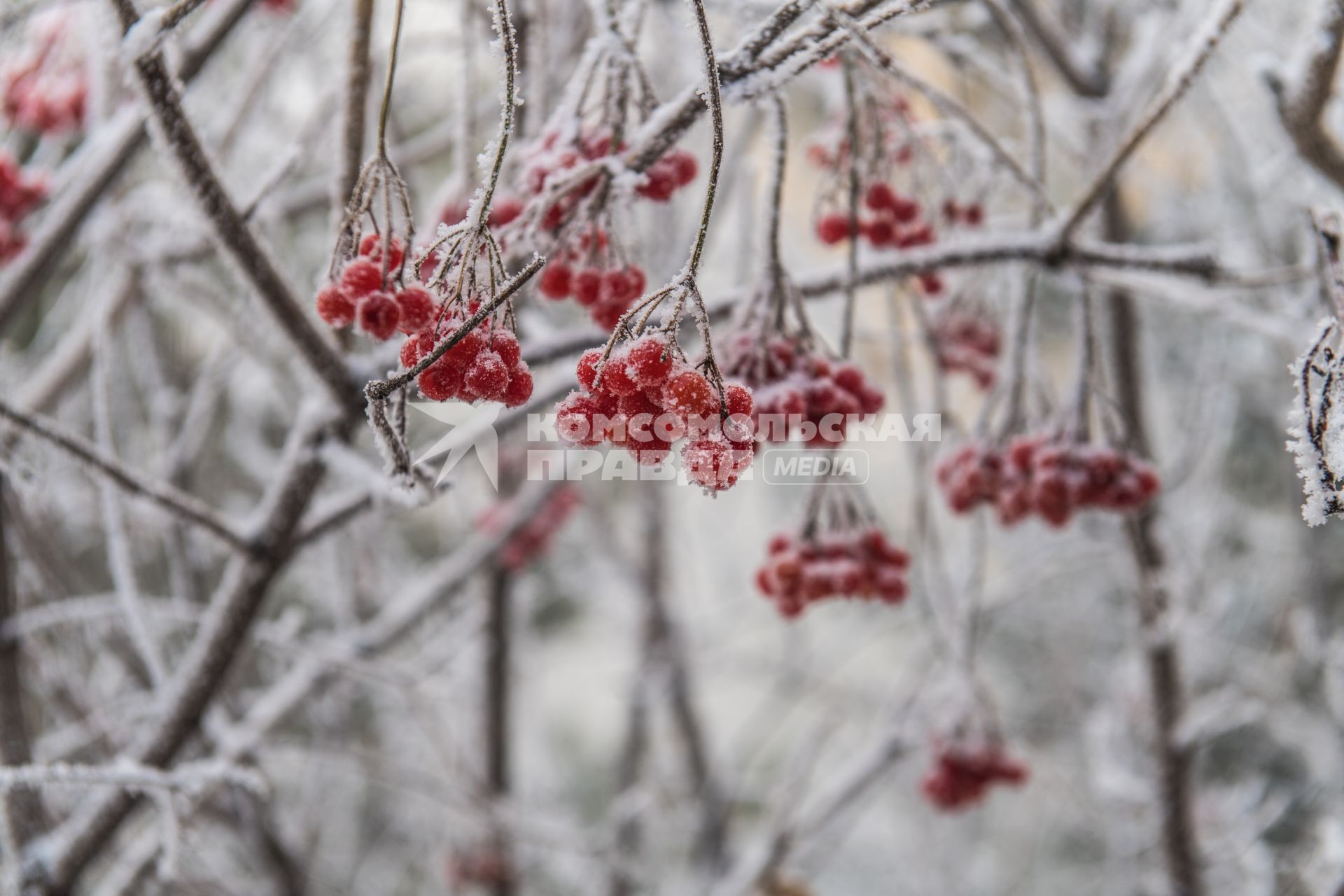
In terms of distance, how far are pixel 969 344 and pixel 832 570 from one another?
0.79 m

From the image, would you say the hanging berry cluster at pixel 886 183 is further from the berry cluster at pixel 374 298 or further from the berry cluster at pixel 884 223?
the berry cluster at pixel 374 298

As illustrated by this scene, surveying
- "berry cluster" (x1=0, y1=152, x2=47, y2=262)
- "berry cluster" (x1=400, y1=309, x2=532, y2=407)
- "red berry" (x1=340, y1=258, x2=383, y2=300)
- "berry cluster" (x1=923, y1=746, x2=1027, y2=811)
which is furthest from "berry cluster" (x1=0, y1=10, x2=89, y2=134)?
"berry cluster" (x1=923, y1=746, x2=1027, y2=811)

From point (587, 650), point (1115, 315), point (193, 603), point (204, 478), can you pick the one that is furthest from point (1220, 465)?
point (587, 650)

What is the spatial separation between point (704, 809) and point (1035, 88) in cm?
292

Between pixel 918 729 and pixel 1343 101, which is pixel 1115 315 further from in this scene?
pixel 918 729

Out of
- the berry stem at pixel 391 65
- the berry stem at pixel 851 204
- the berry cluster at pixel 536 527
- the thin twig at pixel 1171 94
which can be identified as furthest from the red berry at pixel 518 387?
the berry cluster at pixel 536 527

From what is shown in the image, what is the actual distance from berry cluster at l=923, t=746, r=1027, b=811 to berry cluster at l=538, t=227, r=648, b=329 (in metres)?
1.48

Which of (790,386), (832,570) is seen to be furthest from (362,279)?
(832,570)

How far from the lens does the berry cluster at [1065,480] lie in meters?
1.32

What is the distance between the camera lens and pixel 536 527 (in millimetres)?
2951

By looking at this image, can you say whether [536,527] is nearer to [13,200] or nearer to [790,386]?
[13,200]

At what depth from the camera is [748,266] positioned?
2.10m

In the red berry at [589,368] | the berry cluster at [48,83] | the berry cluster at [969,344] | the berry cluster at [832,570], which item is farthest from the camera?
the berry cluster at [48,83]

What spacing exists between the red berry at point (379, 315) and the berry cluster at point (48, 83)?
6.37 feet
